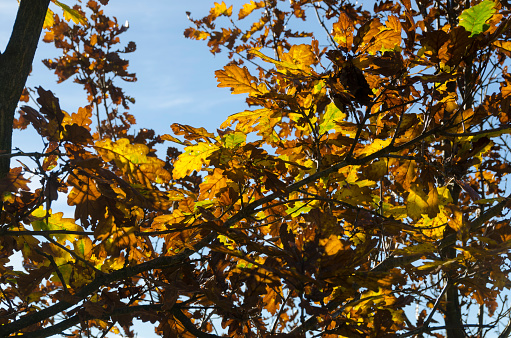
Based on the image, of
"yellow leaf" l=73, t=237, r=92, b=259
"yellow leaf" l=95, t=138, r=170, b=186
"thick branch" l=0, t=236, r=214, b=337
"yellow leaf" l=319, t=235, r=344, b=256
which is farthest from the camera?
"yellow leaf" l=73, t=237, r=92, b=259

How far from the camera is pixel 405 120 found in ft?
6.65

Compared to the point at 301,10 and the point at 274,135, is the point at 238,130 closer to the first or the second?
the point at 274,135

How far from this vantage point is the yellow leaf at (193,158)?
1895 millimetres

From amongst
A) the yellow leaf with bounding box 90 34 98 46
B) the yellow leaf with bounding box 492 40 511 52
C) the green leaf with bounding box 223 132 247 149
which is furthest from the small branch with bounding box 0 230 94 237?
the yellow leaf with bounding box 90 34 98 46

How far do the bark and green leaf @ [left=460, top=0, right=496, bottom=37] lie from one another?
6.29ft

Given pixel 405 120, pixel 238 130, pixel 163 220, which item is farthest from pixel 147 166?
pixel 405 120

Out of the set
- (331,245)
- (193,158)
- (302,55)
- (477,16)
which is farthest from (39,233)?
(477,16)

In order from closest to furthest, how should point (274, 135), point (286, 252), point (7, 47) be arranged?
point (286, 252)
point (7, 47)
point (274, 135)

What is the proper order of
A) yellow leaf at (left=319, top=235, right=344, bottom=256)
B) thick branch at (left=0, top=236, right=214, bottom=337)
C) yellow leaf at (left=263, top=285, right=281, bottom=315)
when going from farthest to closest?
yellow leaf at (left=263, top=285, right=281, bottom=315)
thick branch at (left=0, top=236, right=214, bottom=337)
yellow leaf at (left=319, top=235, right=344, bottom=256)

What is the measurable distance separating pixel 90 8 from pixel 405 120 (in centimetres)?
464

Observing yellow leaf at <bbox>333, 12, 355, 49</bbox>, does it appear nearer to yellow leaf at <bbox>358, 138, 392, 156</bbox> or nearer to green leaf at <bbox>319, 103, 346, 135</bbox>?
green leaf at <bbox>319, 103, 346, 135</bbox>

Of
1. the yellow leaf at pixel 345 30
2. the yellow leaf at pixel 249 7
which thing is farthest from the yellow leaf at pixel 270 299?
the yellow leaf at pixel 249 7

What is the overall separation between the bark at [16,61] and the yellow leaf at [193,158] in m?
0.76

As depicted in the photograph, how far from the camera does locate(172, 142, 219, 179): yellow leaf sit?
6.22 ft
